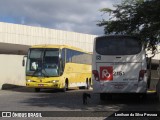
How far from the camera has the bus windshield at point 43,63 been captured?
Answer: 28.3 meters

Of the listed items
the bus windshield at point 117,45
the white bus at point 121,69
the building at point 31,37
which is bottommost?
the white bus at point 121,69

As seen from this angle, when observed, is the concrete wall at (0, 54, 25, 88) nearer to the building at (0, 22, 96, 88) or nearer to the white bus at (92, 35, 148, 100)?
the building at (0, 22, 96, 88)

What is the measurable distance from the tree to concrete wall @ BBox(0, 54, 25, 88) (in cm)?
1180

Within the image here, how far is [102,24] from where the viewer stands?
24.0 m

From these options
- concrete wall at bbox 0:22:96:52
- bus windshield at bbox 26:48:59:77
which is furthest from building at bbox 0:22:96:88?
bus windshield at bbox 26:48:59:77

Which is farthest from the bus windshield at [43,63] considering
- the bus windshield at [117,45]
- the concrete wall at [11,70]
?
the bus windshield at [117,45]

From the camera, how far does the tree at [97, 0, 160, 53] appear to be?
19344 mm

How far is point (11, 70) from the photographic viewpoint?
112ft

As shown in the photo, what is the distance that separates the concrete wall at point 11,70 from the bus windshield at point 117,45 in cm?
1605

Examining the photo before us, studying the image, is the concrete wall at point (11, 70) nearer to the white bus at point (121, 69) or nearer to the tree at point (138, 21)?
the tree at point (138, 21)

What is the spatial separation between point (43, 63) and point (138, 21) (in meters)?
8.91

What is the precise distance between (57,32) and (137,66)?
1371 inches

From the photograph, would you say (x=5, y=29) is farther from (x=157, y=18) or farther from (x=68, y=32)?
(x=157, y=18)

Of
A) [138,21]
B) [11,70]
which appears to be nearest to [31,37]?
[11,70]
